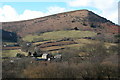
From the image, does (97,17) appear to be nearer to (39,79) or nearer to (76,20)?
(76,20)

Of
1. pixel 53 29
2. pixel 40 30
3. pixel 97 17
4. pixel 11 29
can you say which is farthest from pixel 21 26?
pixel 97 17

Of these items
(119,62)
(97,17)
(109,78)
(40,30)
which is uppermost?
(97,17)

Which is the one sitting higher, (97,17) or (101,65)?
(97,17)

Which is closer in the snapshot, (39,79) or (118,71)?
(39,79)

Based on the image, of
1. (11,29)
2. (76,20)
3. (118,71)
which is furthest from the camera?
(11,29)

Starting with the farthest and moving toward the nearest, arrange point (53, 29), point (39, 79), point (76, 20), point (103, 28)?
point (76, 20)
point (53, 29)
point (103, 28)
point (39, 79)

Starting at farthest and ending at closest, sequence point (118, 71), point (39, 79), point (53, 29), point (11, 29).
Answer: point (11, 29), point (53, 29), point (118, 71), point (39, 79)

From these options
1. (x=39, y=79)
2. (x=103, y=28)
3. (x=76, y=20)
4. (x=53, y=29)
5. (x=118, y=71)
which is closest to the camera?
(x=39, y=79)

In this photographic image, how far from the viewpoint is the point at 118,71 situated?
87.9 feet

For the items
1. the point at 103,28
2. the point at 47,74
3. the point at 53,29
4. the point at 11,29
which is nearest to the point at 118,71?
the point at 47,74

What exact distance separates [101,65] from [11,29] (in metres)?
86.8

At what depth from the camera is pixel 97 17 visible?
10106 cm

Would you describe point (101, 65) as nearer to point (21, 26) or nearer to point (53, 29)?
point (53, 29)

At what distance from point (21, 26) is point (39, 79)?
89.4 metres
